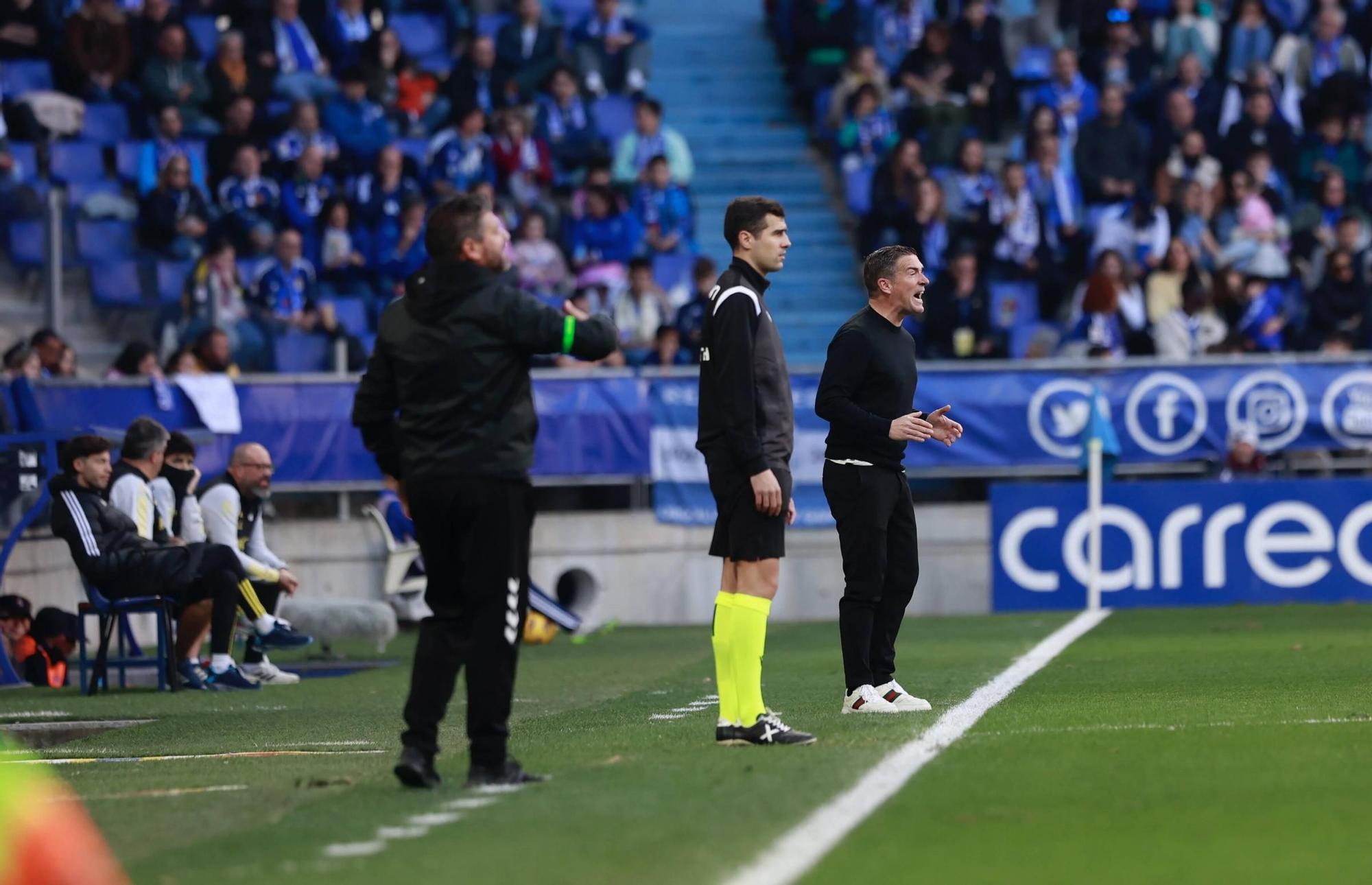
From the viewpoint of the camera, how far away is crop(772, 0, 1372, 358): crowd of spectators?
21891 mm

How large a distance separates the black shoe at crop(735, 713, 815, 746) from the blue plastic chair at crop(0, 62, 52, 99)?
54.1 feet

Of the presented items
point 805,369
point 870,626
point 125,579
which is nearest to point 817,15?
point 805,369

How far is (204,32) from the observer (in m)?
24.2

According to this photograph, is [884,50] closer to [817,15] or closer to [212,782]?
[817,15]

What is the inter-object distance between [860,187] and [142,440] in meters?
11.9

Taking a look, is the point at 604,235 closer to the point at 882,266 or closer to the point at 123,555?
the point at 123,555

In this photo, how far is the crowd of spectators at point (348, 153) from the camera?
21391 millimetres

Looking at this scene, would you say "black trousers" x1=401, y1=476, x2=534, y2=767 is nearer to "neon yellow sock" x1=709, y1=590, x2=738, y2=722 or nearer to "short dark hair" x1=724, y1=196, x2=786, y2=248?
"neon yellow sock" x1=709, y1=590, x2=738, y2=722

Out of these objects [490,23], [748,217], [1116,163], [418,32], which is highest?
[490,23]

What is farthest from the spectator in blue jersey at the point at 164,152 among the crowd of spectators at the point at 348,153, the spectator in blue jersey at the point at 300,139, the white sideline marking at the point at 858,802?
the white sideline marking at the point at 858,802

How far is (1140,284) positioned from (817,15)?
6.14m

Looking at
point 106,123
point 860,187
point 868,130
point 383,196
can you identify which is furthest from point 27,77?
point 868,130

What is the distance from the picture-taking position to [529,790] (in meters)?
7.40

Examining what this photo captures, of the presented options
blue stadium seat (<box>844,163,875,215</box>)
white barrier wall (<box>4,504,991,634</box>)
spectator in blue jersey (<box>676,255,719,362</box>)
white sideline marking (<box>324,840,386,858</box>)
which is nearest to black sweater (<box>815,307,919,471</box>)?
white sideline marking (<box>324,840,386,858</box>)
